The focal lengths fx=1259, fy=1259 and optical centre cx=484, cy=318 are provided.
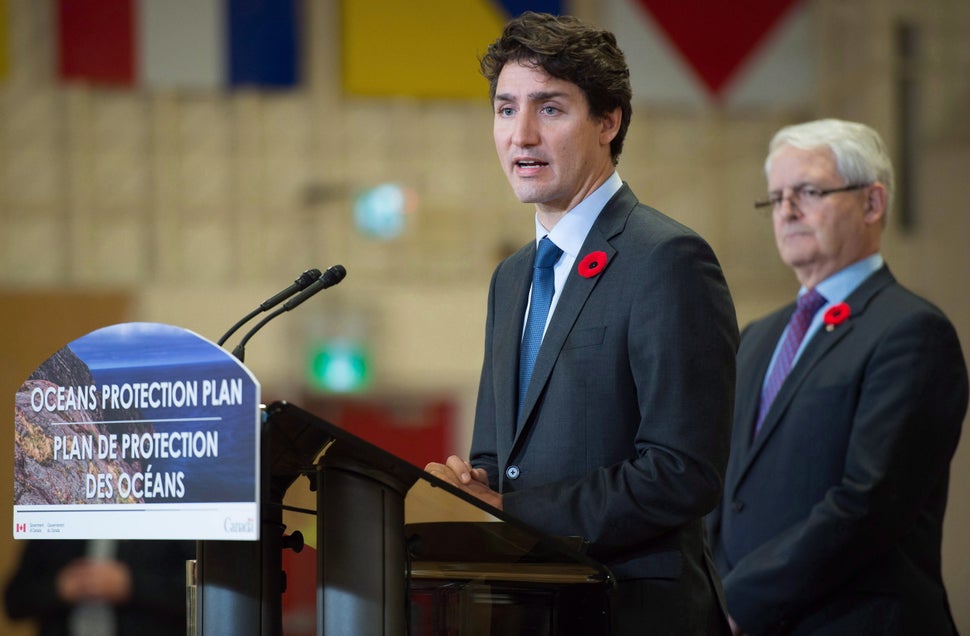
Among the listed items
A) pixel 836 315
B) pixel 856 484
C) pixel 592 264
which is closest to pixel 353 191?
pixel 836 315

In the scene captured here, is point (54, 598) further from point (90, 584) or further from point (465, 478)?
point (465, 478)

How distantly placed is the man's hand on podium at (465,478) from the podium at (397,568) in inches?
4.8

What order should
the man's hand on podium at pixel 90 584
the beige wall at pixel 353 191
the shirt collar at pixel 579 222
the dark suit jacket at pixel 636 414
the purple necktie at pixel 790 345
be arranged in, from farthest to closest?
the beige wall at pixel 353 191
the man's hand on podium at pixel 90 584
the purple necktie at pixel 790 345
the shirt collar at pixel 579 222
the dark suit jacket at pixel 636 414

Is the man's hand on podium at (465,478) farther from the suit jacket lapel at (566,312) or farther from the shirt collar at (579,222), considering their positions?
the shirt collar at (579,222)

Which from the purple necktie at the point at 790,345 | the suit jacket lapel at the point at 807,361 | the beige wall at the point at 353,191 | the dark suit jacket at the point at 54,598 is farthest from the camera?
the beige wall at the point at 353,191

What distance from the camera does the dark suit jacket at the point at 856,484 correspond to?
2.42m

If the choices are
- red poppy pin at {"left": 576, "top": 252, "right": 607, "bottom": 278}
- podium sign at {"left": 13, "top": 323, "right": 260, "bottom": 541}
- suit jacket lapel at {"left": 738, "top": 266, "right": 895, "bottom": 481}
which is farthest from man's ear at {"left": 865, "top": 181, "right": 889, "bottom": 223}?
podium sign at {"left": 13, "top": 323, "right": 260, "bottom": 541}

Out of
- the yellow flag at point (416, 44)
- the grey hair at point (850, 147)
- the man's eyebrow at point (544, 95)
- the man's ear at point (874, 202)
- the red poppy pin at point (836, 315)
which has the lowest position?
the red poppy pin at point (836, 315)

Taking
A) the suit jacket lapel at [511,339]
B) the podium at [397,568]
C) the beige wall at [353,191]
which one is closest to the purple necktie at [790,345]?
the suit jacket lapel at [511,339]

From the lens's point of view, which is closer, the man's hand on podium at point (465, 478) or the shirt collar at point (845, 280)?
the man's hand on podium at point (465, 478)

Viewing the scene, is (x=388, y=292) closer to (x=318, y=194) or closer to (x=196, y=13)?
(x=318, y=194)

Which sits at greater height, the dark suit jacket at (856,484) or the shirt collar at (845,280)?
the shirt collar at (845,280)

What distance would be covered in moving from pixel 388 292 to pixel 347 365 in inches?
24.1

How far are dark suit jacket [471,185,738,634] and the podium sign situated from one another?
1.56 feet
